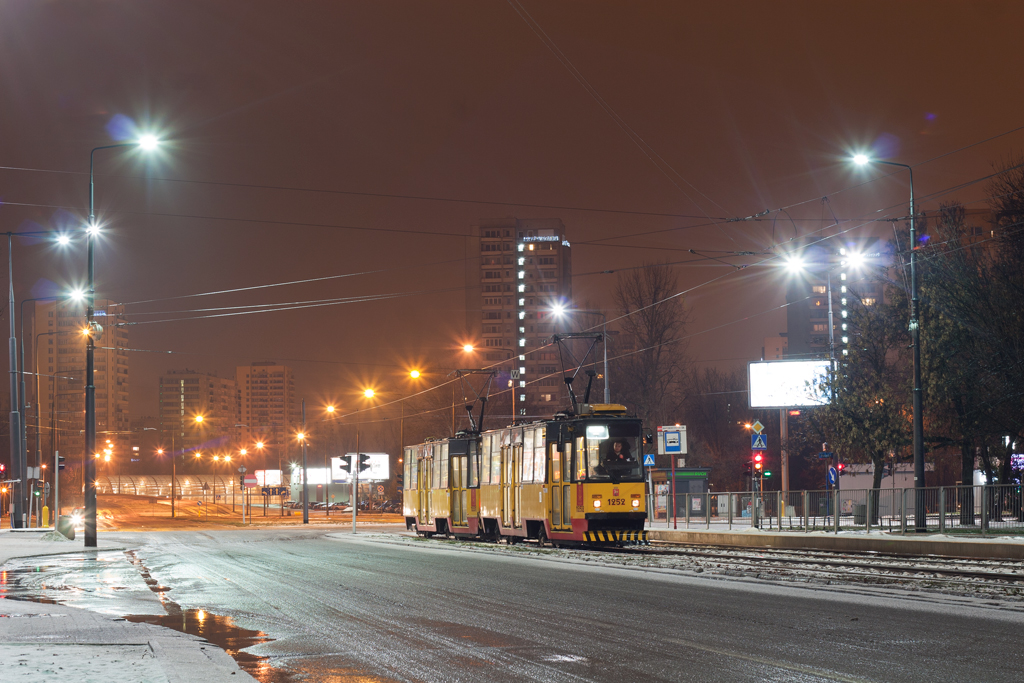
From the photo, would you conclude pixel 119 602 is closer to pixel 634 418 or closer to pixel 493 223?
pixel 634 418

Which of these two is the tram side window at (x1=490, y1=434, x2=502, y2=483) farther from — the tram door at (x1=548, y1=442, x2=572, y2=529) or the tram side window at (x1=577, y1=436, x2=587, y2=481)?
the tram side window at (x1=577, y1=436, x2=587, y2=481)

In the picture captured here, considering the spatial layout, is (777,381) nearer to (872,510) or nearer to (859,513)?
(859,513)

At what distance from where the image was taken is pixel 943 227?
37.7 meters

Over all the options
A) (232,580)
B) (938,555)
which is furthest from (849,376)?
(232,580)

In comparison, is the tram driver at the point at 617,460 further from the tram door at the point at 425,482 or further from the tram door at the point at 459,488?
the tram door at the point at 425,482

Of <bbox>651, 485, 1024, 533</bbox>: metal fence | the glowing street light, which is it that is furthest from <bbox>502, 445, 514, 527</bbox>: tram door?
the glowing street light

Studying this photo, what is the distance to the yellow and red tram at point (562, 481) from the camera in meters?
27.8

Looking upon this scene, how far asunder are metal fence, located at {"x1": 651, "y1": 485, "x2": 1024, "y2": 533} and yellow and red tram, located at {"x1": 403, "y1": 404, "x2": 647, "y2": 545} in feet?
23.1

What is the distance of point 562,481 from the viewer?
28797 millimetres

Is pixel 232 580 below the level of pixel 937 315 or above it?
below

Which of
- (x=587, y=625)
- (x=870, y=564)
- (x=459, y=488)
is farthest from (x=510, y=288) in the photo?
(x=587, y=625)

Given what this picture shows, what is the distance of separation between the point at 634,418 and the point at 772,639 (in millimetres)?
19074

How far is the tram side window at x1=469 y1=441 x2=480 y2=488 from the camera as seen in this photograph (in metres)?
36.2

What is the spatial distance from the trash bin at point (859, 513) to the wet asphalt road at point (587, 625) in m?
14.4
